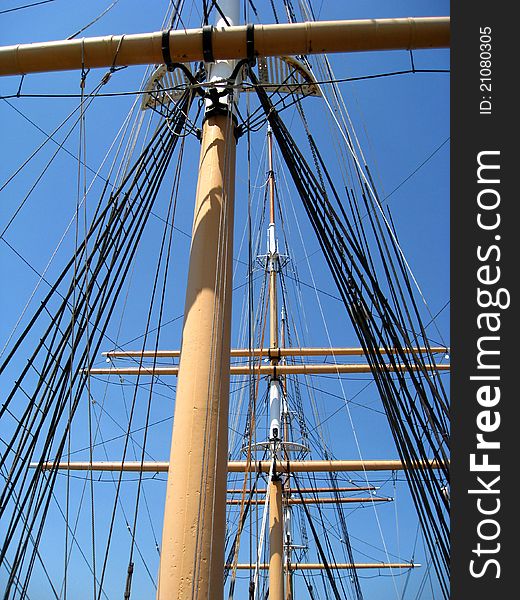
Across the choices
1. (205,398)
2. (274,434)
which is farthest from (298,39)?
(274,434)

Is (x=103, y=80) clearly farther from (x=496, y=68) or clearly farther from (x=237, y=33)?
(x=496, y=68)

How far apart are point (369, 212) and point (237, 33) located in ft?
6.99

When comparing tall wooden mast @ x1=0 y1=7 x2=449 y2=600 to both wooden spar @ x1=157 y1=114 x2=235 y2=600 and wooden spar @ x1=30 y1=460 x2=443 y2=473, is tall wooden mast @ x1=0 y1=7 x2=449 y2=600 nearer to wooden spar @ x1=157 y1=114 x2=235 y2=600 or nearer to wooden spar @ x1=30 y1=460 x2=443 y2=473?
wooden spar @ x1=157 y1=114 x2=235 y2=600

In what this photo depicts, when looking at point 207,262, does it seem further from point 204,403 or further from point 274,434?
point 274,434

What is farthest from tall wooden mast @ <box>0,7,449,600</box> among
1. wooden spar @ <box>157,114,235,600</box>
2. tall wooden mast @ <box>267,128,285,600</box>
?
tall wooden mast @ <box>267,128,285,600</box>

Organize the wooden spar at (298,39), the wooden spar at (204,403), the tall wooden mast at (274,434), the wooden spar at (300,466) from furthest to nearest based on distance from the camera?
the wooden spar at (300,466), the tall wooden mast at (274,434), the wooden spar at (298,39), the wooden spar at (204,403)

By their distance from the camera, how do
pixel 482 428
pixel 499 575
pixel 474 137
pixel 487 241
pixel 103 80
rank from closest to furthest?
pixel 499 575 → pixel 482 428 → pixel 487 241 → pixel 474 137 → pixel 103 80

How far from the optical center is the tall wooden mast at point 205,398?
2843 mm

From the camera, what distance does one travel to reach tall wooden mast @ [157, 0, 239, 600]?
284 centimetres

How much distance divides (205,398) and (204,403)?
0.03 meters

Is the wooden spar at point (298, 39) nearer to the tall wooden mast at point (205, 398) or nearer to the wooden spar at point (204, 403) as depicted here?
the tall wooden mast at point (205, 398)

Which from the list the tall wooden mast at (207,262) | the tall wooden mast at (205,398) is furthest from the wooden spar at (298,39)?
the tall wooden mast at (205,398)

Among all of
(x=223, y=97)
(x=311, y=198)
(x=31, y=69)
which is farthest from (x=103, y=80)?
(x=311, y=198)

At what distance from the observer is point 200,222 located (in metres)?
3.83
